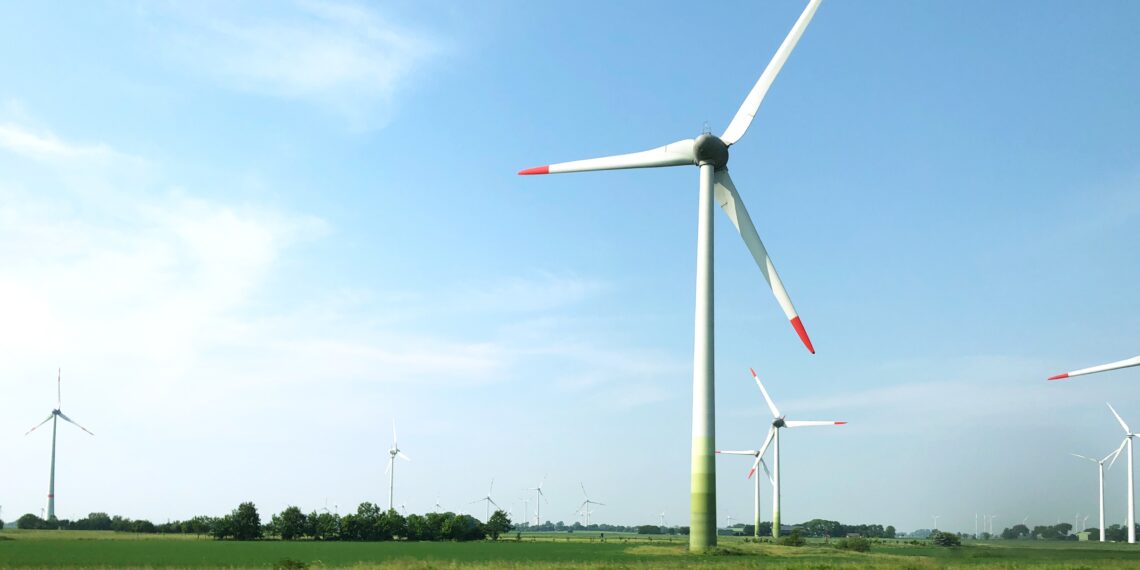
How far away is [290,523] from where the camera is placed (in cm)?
15962

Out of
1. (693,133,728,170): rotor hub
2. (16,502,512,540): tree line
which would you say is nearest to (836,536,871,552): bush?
(693,133,728,170): rotor hub

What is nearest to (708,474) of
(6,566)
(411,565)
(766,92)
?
(411,565)

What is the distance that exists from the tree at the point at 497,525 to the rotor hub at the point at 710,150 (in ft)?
357

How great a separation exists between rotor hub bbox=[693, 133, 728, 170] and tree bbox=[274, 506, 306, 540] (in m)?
100

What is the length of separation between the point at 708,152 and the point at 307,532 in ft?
338

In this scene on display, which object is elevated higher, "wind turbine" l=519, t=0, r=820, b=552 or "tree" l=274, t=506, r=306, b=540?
"wind turbine" l=519, t=0, r=820, b=552

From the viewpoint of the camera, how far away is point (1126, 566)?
70438mm

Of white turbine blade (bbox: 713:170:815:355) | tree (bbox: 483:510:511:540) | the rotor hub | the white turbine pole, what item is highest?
the rotor hub

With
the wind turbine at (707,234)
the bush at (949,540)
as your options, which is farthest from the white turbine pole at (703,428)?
the bush at (949,540)

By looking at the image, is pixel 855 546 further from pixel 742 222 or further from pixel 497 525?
pixel 497 525

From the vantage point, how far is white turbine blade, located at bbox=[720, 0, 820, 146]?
88688 mm

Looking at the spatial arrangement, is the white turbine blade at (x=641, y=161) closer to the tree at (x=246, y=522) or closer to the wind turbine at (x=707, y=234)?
the wind turbine at (x=707, y=234)

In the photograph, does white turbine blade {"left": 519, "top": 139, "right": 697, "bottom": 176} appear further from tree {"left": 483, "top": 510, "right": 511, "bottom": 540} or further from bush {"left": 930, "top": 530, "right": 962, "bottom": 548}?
tree {"left": 483, "top": 510, "right": 511, "bottom": 540}

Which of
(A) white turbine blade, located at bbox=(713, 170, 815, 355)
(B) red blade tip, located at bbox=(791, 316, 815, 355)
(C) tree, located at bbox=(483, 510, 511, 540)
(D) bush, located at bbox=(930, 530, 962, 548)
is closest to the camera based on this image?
(B) red blade tip, located at bbox=(791, 316, 815, 355)
